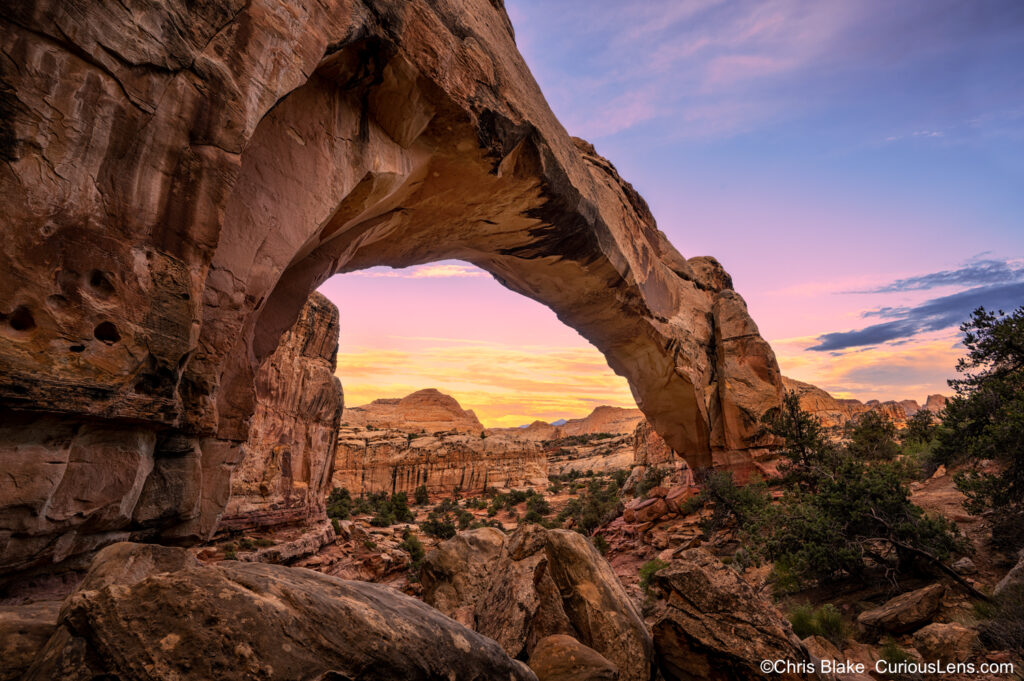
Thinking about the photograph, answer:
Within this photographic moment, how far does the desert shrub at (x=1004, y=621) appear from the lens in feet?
15.7

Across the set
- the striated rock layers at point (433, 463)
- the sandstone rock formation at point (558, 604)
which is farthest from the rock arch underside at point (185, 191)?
the striated rock layers at point (433, 463)

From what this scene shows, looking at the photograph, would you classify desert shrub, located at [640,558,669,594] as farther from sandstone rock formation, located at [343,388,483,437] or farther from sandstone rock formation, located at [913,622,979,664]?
sandstone rock formation, located at [343,388,483,437]

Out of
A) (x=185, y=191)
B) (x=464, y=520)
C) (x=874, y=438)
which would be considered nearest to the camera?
(x=185, y=191)

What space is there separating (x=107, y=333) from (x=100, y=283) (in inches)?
13.1

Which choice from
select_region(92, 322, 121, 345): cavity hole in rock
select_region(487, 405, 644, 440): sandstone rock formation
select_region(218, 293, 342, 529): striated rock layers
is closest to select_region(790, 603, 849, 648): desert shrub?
select_region(92, 322, 121, 345): cavity hole in rock

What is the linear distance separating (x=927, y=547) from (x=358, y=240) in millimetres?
10442

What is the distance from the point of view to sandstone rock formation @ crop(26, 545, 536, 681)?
1.71 meters

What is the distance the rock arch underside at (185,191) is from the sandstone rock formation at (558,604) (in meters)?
3.19

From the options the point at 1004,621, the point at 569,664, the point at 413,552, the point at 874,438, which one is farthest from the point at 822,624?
the point at 874,438

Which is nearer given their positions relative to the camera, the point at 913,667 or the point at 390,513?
the point at 913,667

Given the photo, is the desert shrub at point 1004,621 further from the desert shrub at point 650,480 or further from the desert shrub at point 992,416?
the desert shrub at point 650,480

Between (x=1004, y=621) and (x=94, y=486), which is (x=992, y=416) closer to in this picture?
(x=1004, y=621)

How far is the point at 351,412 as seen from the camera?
54.8 m

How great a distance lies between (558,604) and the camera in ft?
15.8
